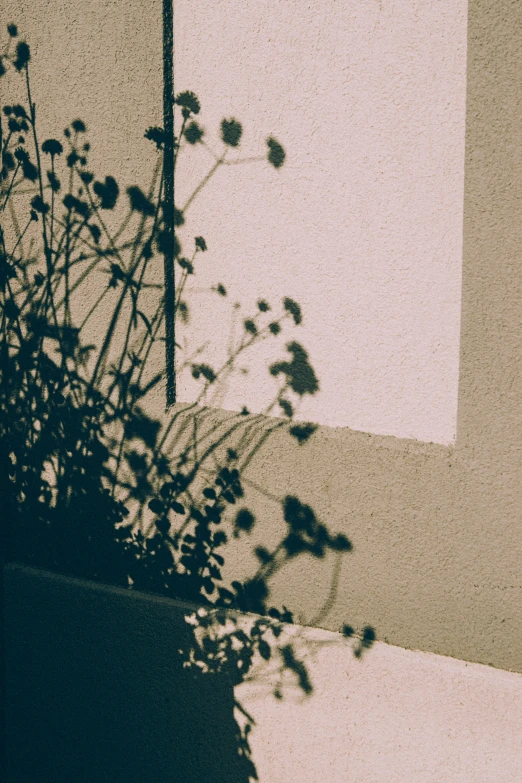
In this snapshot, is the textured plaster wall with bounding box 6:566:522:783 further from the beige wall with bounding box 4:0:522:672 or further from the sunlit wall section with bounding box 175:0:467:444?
the sunlit wall section with bounding box 175:0:467:444

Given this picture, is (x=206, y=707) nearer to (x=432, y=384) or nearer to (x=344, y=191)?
(x=432, y=384)

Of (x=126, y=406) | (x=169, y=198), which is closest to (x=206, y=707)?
(x=126, y=406)

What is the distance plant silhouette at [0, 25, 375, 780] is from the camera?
297 cm

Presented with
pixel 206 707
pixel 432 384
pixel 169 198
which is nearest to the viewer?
pixel 432 384

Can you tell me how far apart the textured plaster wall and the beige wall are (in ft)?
0.57

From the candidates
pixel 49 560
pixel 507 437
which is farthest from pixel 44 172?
pixel 507 437

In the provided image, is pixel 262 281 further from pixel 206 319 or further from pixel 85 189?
pixel 85 189

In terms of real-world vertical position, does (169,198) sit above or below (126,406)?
above

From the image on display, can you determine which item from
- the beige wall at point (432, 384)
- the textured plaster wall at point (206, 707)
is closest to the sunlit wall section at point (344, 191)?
the beige wall at point (432, 384)

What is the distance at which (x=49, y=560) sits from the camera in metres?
3.54

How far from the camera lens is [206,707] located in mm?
3145

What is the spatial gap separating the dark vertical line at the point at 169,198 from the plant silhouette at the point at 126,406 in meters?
0.03

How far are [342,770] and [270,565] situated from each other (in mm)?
1036

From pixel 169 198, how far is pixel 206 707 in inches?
103
